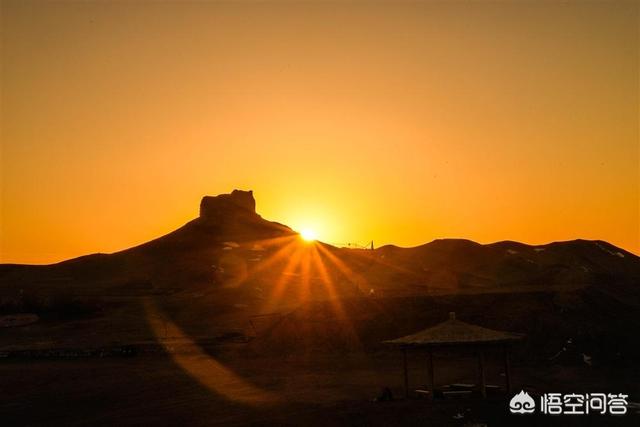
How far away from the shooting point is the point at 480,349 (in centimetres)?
3052

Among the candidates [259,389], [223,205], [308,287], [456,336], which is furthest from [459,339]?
[223,205]

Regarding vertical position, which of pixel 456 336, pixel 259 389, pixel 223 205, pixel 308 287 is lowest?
pixel 259 389

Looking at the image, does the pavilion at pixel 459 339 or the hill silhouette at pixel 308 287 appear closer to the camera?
the pavilion at pixel 459 339

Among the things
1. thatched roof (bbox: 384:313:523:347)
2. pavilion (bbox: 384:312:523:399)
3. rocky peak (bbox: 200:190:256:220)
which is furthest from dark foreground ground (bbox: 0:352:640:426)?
rocky peak (bbox: 200:190:256:220)

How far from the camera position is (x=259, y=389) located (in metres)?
38.1

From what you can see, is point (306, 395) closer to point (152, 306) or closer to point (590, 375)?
point (590, 375)

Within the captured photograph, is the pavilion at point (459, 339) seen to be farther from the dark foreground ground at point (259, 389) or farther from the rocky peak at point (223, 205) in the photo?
the rocky peak at point (223, 205)

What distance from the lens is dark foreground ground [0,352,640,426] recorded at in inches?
1120

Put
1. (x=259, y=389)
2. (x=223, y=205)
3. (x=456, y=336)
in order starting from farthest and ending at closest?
(x=223, y=205), (x=259, y=389), (x=456, y=336)

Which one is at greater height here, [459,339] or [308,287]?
[308,287]

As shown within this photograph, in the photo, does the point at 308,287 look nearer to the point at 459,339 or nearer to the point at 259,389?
the point at 259,389

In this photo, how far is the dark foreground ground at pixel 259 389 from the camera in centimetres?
2845

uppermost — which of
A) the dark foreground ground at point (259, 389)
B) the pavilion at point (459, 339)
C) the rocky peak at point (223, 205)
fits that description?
the rocky peak at point (223, 205)

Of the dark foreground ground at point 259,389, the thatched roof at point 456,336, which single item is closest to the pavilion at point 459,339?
the thatched roof at point 456,336
